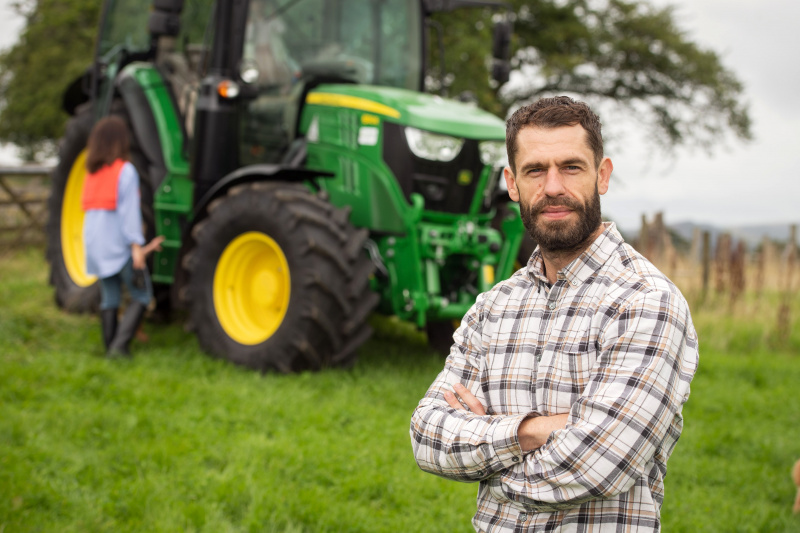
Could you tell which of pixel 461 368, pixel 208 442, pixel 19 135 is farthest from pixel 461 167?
pixel 19 135

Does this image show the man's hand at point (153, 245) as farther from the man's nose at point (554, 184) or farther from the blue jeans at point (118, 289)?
the man's nose at point (554, 184)

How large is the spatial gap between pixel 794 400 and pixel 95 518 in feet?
17.3

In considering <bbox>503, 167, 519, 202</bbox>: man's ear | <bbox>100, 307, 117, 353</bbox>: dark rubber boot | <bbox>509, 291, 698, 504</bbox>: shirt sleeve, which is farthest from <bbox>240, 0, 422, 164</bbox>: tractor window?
<bbox>509, 291, 698, 504</bbox>: shirt sleeve

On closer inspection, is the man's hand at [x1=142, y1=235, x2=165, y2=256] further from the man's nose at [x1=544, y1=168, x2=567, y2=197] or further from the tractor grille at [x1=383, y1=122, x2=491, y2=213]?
the man's nose at [x1=544, y1=168, x2=567, y2=197]

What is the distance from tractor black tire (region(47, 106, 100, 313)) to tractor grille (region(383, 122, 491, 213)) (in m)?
3.52

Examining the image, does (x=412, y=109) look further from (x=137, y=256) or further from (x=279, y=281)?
(x=137, y=256)

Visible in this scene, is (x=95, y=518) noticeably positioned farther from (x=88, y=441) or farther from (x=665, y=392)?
(x=665, y=392)

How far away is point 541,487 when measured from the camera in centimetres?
190

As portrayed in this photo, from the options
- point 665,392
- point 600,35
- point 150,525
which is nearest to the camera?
point 665,392

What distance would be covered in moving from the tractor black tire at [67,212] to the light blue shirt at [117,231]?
1874mm

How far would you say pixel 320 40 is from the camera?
260 inches

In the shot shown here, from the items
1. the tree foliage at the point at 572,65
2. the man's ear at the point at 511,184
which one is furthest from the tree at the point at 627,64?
the man's ear at the point at 511,184

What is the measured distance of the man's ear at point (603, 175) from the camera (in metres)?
2.12

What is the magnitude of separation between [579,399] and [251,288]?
4696 mm
